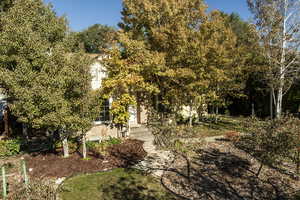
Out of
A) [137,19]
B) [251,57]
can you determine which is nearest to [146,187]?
[137,19]

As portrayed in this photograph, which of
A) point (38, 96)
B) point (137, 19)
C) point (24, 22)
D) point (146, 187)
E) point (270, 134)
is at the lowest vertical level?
point (146, 187)

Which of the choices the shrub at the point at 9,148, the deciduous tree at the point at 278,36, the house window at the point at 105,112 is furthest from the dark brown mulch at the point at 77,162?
the deciduous tree at the point at 278,36

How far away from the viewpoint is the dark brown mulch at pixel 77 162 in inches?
318

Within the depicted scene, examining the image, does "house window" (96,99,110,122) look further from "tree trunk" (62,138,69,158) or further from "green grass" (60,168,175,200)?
"green grass" (60,168,175,200)

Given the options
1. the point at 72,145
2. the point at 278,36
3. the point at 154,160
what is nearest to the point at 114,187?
the point at 154,160

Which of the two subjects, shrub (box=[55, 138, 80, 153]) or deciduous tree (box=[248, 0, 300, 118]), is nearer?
shrub (box=[55, 138, 80, 153])

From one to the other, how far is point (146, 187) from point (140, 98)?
8.86 metres

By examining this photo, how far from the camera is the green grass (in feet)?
20.9

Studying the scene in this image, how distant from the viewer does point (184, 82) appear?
13.3 meters

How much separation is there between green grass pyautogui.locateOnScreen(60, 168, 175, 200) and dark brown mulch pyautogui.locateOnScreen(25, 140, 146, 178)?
2.07 ft

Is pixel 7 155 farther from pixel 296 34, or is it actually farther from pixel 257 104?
pixel 257 104

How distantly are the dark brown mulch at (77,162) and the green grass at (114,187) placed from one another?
63 cm

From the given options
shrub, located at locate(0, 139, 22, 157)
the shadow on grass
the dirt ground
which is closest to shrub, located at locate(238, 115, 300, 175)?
the dirt ground

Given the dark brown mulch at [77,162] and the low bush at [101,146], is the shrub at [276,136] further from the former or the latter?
the low bush at [101,146]
